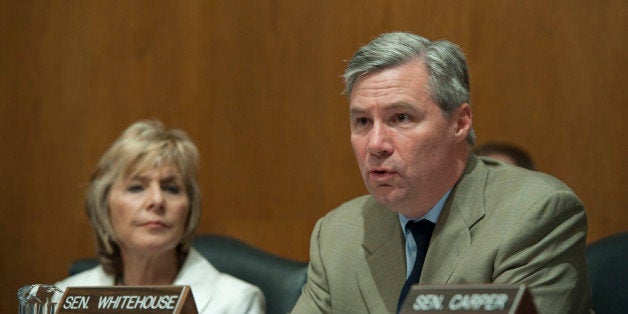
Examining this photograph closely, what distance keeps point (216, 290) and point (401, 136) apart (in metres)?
1.40

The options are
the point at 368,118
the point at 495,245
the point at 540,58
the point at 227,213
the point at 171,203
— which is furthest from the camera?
the point at 227,213

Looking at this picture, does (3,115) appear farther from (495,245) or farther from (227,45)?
(495,245)

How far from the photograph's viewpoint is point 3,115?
5.12 m

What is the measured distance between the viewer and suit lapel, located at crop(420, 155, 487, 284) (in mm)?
2467

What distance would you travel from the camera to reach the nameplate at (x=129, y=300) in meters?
2.01

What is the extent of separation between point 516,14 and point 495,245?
77.9 inches

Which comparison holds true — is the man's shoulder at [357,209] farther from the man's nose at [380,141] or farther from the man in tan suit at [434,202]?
the man's nose at [380,141]

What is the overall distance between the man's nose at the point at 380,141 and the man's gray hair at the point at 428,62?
0.17m

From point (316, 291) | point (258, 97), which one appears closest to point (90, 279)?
point (258, 97)

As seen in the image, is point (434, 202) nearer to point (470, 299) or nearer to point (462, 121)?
point (462, 121)

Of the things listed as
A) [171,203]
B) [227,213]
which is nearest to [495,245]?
[171,203]

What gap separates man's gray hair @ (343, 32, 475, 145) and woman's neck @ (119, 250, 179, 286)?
59.7 inches

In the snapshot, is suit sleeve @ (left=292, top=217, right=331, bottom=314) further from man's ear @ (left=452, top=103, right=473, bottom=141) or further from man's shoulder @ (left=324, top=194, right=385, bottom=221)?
man's ear @ (left=452, top=103, right=473, bottom=141)

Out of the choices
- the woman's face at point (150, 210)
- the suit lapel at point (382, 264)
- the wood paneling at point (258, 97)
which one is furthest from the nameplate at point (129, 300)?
the wood paneling at point (258, 97)
